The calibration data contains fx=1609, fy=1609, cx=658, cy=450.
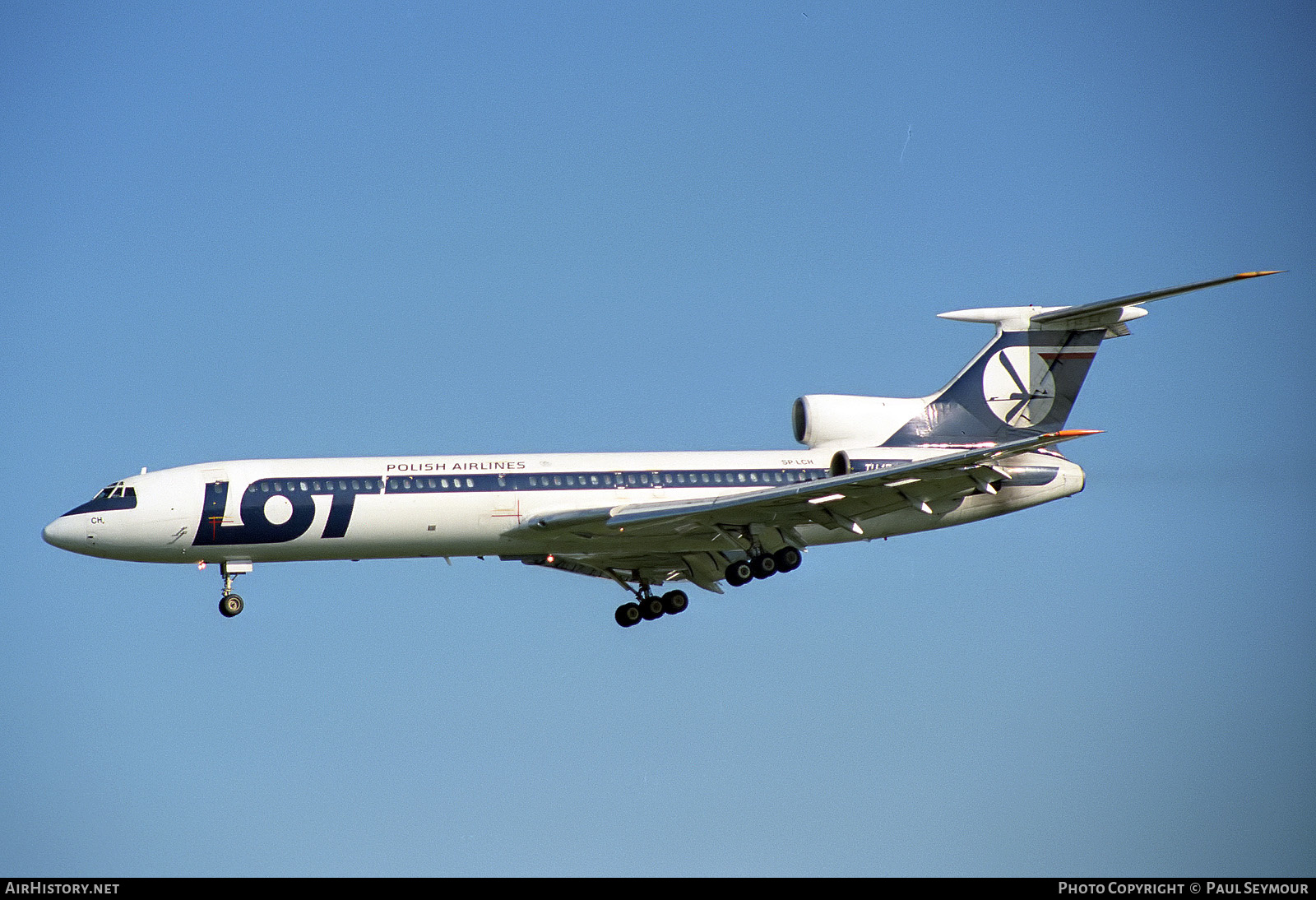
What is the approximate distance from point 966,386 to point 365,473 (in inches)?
550

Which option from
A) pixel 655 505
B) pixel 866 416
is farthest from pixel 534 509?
pixel 866 416

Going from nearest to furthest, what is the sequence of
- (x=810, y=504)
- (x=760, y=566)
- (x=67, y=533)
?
(x=67, y=533) < (x=810, y=504) < (x=760, y=566)

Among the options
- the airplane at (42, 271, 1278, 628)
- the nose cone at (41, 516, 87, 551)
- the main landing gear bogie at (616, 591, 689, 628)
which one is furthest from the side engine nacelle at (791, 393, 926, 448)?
the nose cone at (41, 516, 87, 551)

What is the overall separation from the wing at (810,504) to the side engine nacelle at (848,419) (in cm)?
→ 199

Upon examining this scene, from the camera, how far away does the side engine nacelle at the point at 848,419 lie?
36.4 meters

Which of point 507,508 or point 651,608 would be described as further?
point 651,608

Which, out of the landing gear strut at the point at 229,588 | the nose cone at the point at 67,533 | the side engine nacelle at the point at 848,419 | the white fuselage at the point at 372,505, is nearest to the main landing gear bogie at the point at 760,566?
the white fuselage at the point at 372,505

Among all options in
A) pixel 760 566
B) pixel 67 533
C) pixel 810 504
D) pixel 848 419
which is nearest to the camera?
pixel 67 533

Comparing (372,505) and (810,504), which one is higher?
(372,505)

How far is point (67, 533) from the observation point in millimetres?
33125

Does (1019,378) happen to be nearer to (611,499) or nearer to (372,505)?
(611,499)

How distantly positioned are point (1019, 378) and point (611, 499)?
33.7 ft

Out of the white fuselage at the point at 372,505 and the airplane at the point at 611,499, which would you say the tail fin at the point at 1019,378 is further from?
the white fuselage at the point at 372,505

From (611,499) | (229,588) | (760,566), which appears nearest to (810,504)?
(760,566)
